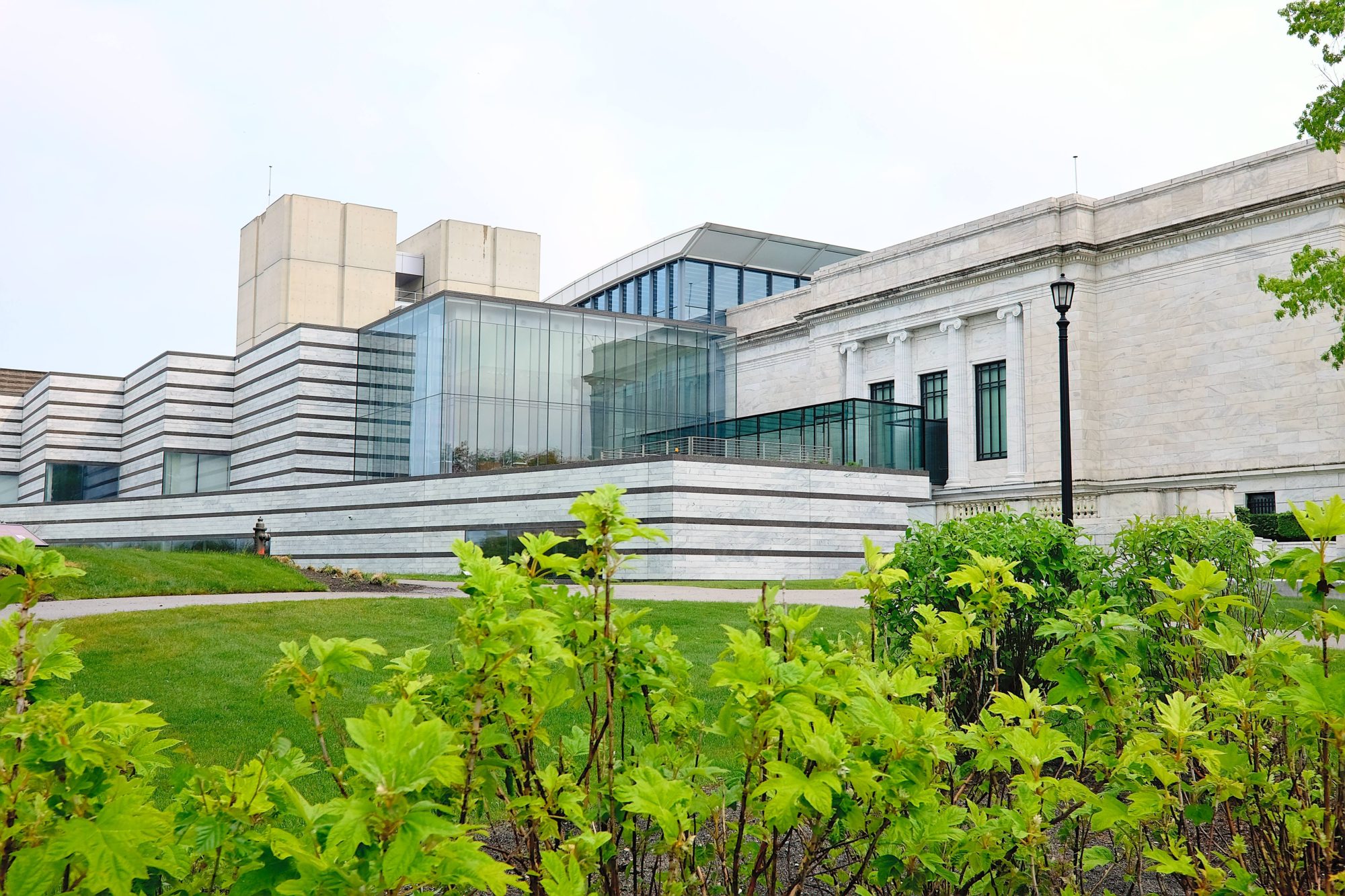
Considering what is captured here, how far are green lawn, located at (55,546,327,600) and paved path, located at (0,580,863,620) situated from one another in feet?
1.97

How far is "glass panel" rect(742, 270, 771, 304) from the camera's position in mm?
52688

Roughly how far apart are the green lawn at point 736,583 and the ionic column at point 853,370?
13205 millimetres

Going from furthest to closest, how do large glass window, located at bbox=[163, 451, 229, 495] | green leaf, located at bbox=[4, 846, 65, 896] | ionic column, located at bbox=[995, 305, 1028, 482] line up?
large glass window, located at bbox=[163, 451, 229, 495], ionic column, located at bbox=[995, 305, 1028, 482], green leaf, located at bbox=[4, 846, 65, 896]

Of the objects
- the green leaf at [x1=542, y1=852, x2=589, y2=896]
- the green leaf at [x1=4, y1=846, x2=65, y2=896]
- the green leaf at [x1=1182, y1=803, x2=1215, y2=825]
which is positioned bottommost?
the green leaf at [x1=1182, y1=803, x2=1215, y2=825]

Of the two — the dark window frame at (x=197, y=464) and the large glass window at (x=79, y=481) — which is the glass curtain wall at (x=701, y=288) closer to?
the dark window frame at (x=197, y=464)

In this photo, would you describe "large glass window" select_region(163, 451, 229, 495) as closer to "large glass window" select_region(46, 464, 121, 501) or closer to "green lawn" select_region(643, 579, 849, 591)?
"large glass window" select_region(46, 464, 121, 501)

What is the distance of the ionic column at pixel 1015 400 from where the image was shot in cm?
3528

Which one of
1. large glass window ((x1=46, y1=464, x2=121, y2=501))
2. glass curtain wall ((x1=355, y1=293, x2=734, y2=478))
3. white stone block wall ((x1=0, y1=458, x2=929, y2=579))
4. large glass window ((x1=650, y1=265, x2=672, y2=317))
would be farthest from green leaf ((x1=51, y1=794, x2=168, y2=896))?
large glass window ((x1=46, y1=464, x2=121, y2=501))

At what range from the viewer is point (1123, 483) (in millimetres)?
32469

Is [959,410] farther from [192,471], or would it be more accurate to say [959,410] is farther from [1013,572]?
[192,471]

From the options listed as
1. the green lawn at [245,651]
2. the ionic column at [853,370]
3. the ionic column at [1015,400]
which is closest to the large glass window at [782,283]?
the ionic column at [853,370]

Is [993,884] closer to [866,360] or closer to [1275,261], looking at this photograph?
[1275,261]

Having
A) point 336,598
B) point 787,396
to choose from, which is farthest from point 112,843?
point 787,396

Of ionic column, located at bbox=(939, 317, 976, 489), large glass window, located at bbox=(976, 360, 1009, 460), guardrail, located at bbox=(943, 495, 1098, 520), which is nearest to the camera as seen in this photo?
guardrail, located at bbox=(943, 495, 1098, 520)
